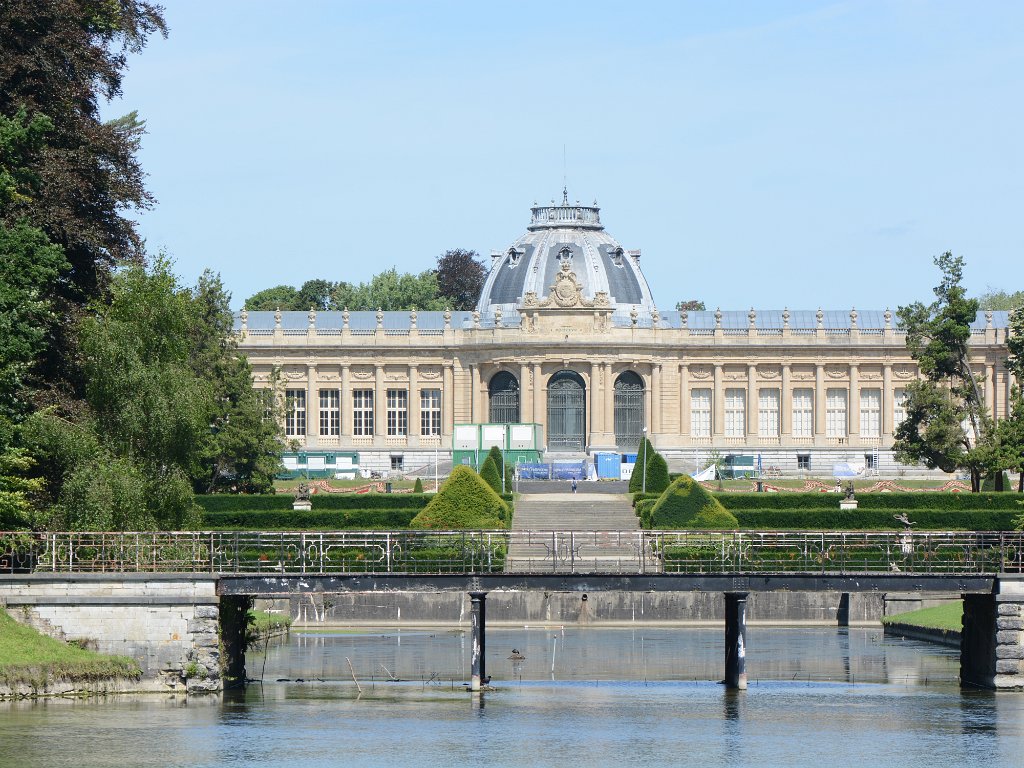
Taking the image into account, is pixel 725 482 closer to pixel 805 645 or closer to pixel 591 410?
pixel 591 410

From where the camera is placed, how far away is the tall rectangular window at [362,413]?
120 meters

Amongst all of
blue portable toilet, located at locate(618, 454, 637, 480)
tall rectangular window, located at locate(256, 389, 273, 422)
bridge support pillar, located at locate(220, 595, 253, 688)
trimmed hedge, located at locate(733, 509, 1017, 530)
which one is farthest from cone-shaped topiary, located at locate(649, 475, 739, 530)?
blue portable toilet, located at locate(618, 454, 637, 480)

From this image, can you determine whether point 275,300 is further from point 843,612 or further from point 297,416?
point 843,612

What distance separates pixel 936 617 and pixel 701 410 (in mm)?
57595

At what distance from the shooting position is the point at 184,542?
49.0m

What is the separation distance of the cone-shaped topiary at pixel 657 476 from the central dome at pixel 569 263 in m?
31.7

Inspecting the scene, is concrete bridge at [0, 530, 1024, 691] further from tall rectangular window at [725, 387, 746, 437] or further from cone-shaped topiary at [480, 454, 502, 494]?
tall rectangular window at [725, 387, 746, 437]

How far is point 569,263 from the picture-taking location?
116 metres

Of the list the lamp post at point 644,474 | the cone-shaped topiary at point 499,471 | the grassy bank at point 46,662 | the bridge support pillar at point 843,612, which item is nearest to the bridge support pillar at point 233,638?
the grassy bank at point 46,662

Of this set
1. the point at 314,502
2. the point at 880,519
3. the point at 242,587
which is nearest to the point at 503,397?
the point at 314,502

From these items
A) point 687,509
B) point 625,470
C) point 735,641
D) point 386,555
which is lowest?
point 735,641

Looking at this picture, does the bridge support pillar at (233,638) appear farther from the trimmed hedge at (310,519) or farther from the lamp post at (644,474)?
the lamp post at (644,474)

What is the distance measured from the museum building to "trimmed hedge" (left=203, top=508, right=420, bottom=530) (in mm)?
46012

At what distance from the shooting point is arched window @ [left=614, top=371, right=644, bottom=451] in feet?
379
